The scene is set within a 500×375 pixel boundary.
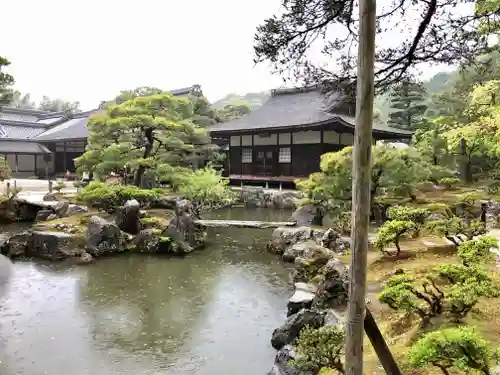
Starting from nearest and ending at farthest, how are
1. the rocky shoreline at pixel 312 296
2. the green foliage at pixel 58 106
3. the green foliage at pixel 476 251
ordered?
1. the green foliage at pixel 476 251
2. the rocky shoreline at pixel 312 296
3. the green foliage at pixel 58 106

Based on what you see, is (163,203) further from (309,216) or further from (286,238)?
(286,238)

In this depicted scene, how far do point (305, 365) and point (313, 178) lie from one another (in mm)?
10998

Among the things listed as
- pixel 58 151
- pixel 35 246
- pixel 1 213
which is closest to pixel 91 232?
pixel 35 246

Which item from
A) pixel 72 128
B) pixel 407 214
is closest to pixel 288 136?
pixel 407 214

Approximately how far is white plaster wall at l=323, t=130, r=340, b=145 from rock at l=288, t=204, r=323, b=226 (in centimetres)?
911

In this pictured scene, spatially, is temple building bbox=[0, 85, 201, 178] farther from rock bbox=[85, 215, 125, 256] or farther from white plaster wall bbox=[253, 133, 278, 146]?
rock bbox=[85, 215, 125, 256]

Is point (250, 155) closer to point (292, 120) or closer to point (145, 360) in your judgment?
point (292, 120)

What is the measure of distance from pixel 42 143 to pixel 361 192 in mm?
Answer: 41300

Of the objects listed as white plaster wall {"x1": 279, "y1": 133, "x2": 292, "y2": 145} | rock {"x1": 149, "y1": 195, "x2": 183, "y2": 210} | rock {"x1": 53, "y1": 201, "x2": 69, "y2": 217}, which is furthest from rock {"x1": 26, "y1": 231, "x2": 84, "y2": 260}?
white plaster wall {"x1": 279, "y1": 133, "x2": 292, "y2": 145}

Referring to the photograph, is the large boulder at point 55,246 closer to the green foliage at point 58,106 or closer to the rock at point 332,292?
the rock at point 332,292

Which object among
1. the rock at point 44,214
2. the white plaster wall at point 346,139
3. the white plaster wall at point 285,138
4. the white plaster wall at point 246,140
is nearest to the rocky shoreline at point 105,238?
the rock at point 44,214

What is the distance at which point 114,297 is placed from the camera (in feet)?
31.4

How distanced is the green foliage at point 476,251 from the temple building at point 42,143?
3286 centimetres

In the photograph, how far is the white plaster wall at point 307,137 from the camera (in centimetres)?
2489
